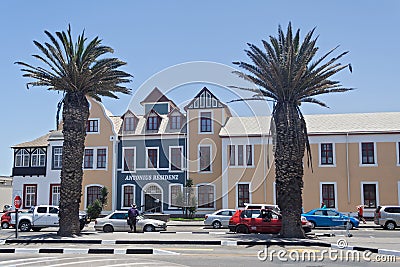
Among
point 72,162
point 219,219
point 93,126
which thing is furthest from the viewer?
point 93,126

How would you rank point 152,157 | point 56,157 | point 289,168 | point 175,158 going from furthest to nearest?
point 56,157
point 152,157
point 175,158
point 289,168

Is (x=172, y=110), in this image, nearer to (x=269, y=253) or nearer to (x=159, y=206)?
(x=159, y=206)

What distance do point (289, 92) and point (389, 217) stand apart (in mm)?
13708

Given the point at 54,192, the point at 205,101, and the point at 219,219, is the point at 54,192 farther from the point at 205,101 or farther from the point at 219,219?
the point at 219,219

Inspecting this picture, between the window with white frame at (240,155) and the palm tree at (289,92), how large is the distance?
18.6m

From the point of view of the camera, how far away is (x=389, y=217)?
A: 1224 inches

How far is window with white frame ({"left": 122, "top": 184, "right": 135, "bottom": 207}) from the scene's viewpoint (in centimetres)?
4553

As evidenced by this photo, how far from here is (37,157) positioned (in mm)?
49188

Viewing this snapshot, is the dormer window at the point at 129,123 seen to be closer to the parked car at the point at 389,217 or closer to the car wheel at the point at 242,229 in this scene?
the car wheel at the point at 242,229

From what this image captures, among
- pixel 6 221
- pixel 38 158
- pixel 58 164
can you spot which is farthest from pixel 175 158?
pixel 6 221

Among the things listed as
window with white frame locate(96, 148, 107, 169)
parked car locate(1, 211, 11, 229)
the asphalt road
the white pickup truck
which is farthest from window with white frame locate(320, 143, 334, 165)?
parked car locate(1, 211, 11, 229)

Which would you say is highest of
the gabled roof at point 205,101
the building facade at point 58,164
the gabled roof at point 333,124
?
the gabled roof at point 205,101

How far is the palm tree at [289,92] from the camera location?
22.2 metres

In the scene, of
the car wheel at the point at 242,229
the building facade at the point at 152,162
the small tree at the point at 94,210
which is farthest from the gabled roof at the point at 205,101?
the car wheel at the point at 242,229
